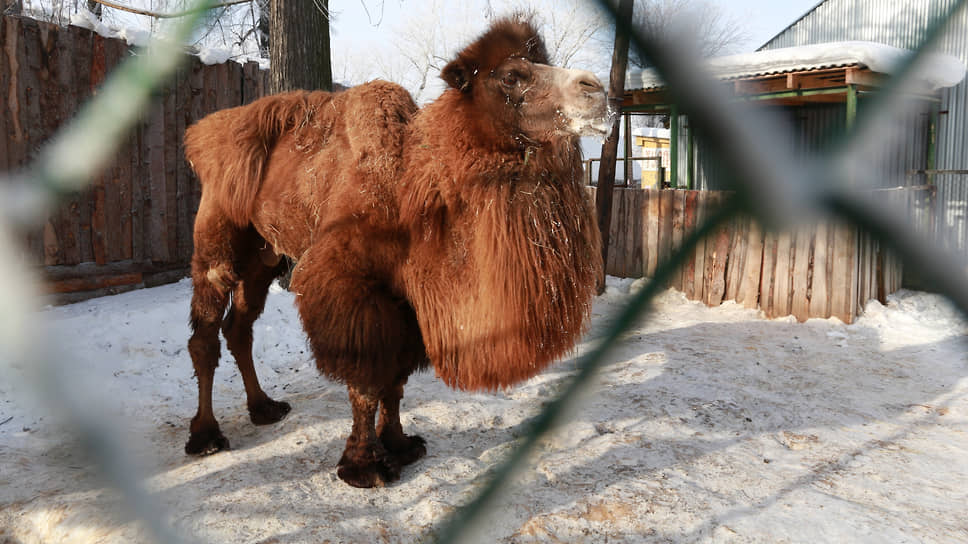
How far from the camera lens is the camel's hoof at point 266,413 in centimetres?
496

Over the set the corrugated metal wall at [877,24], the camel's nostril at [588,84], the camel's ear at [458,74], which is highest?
the camel's ear at [458,74]

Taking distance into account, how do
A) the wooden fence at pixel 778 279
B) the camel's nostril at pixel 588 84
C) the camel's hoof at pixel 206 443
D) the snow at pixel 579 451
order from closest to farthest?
the camel's nostril at pixel 588 84 → the snow at pixel 579 451 → the camel's hoof at pixel 206 443 → the wooden fence at pixel 778 279

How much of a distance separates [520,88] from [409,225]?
0.97 m

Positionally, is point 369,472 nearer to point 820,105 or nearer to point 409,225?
point 409,225

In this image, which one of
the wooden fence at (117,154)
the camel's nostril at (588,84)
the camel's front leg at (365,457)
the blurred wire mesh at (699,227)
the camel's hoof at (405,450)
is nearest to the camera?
the blurred wire mesh at (699,227)

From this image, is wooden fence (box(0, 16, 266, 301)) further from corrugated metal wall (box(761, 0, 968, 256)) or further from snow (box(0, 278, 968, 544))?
corrugated metal wall (box(761, 0, 968, 256))

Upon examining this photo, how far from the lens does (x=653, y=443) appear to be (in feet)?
14.9

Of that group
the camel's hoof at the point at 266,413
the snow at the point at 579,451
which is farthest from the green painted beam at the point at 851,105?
the camel's hoof at the point at 266,413

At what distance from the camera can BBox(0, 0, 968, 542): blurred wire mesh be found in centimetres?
77

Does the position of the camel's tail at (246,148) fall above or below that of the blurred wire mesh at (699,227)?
above

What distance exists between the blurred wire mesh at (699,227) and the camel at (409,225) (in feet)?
4.56

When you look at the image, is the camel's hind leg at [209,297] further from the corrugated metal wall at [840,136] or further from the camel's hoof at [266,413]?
the corrugated metal wall at [840,136]

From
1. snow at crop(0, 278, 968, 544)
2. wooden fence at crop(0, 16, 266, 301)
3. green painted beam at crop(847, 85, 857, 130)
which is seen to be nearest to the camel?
snow at crop(0, 278, 968, 544)

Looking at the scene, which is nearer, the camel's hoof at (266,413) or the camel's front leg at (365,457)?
the camel's front leg at (365,457)
